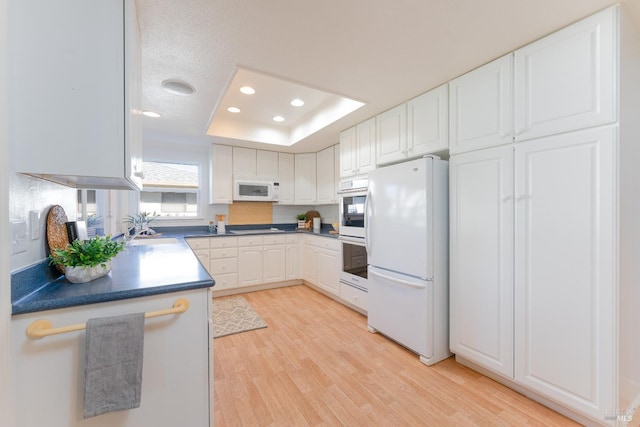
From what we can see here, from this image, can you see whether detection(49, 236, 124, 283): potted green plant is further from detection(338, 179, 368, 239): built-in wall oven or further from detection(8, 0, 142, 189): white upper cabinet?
detection(338, 179, 368, 239): built-in wall oven

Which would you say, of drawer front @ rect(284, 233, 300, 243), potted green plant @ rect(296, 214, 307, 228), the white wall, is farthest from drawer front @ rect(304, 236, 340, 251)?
the white wall

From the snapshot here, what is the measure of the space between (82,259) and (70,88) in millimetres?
686

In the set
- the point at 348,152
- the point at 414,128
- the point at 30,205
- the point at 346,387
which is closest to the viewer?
the point at 30,205

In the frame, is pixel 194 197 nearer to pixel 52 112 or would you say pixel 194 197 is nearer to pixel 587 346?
pixel 52 112

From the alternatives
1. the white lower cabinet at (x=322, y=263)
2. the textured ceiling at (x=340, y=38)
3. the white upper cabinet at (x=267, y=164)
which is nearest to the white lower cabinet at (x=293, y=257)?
the white lower cabinet at (x=322, y=263)

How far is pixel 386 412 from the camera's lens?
1603 millimetres

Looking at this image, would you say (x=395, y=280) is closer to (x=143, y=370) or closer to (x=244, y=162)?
(x=143, y=370)

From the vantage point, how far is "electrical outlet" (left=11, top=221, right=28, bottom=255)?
919mm

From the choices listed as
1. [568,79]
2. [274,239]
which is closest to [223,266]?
[274,239]

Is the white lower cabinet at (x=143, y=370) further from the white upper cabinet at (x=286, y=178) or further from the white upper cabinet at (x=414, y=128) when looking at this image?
the white upper cabinet at (x=286, y=178)

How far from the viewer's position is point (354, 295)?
10.1 ft

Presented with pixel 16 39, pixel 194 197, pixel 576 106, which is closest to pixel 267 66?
pixel 16 39

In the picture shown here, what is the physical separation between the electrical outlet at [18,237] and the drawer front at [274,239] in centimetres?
304

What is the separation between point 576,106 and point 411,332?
192cm
